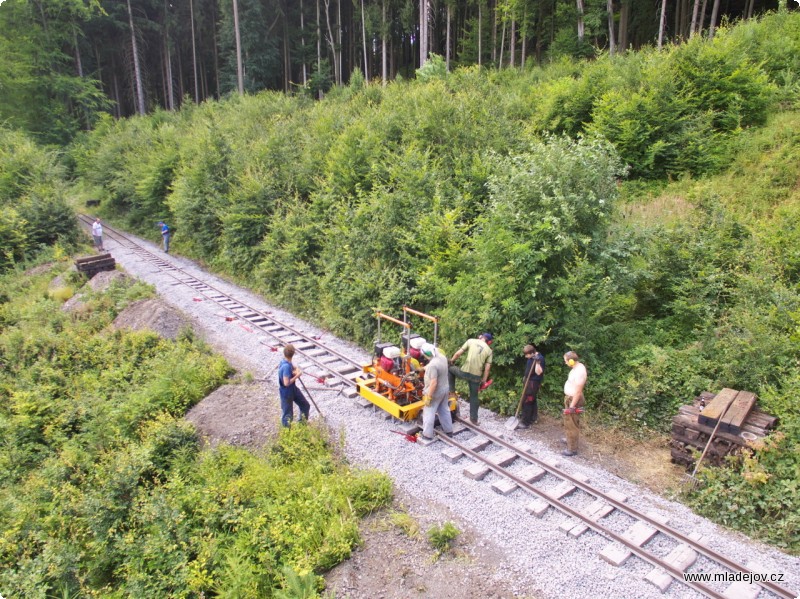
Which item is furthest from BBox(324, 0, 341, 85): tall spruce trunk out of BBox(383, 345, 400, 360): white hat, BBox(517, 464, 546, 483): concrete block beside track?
BBox(517, 464, 546, 483): concrete block beside track

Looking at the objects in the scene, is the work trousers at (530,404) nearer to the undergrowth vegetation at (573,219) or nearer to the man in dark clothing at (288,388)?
the undergrowth vegetation at (573,219)

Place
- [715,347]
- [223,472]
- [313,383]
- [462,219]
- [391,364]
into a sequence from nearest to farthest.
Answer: [223,472] < [715,347] < [391,364] < [313,383] < [462,219]

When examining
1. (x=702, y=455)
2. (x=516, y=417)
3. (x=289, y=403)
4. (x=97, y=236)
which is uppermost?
(x=97, y=236)

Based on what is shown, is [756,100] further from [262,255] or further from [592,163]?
[262,255]

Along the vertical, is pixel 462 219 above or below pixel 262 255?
above

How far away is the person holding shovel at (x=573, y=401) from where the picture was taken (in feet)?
28.0

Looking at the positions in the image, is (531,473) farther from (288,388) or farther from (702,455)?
(288,388)

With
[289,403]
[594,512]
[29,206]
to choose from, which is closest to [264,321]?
[289,403]

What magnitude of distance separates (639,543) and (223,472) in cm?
660

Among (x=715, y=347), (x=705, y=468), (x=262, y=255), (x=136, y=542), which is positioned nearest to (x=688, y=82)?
(x=715, y=347)

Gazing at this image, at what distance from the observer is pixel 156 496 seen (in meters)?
8.00

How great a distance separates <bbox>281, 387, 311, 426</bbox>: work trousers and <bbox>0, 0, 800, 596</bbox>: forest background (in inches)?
151

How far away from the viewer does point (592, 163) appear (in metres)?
10.3

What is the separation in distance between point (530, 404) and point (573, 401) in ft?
4.10
